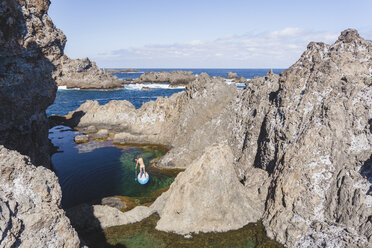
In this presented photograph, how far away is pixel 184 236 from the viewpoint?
50.9 feet

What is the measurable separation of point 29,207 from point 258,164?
56.3 ft

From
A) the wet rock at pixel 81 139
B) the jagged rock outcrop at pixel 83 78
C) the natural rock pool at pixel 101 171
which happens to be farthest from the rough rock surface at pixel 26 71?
the jagged rock outcrop at pixel 83 78

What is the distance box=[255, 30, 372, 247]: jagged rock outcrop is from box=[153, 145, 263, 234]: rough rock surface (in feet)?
6.46

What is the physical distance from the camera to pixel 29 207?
962 cm

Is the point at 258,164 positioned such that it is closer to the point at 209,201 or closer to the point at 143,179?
the point at 209,201

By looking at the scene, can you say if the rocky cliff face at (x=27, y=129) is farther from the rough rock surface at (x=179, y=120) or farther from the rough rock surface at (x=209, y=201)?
the rough rock surface at (x=179, y=120)

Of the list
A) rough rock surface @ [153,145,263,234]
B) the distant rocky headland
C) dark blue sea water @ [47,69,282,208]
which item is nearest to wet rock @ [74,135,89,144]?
dark blue sea water @ [47,69,282,208]

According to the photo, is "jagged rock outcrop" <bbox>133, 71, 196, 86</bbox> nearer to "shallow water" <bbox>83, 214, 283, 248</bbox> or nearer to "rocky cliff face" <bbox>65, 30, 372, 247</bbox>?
"rocky cliff face" <bbox>65, 30, 372, 247</bbox>

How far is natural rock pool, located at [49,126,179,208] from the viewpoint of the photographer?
22.9 metres

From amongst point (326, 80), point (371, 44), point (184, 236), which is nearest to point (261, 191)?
point (184, 236)

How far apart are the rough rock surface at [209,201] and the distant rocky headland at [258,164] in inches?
2.6

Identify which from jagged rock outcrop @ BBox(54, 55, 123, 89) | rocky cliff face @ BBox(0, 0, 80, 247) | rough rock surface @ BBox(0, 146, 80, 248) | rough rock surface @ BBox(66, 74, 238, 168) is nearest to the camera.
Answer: rough rock surface @ BBox(0, 146, 80, 248)

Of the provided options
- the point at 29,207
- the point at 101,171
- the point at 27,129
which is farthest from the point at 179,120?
the point at 29,207

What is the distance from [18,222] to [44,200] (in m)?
1.45
